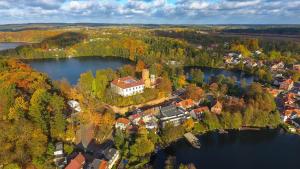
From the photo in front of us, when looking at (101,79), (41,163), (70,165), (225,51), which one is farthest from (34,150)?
(225,51)

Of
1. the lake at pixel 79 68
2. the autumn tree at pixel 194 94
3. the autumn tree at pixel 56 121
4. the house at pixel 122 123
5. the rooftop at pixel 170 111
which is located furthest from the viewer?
the lake at pixel 79 68

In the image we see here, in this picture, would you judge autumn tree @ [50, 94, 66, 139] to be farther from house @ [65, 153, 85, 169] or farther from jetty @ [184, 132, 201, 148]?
jetty @ [184, 132, 201, 148]


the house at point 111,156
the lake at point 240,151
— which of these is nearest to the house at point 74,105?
the house at point 111,156

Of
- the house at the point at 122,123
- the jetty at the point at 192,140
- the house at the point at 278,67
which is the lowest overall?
the jetty at the point at 192,140

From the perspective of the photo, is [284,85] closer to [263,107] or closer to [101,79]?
[263,107]

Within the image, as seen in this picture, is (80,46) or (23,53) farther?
(80,46)

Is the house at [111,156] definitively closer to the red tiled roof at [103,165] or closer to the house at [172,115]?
the red tiled roof at [103,165]
